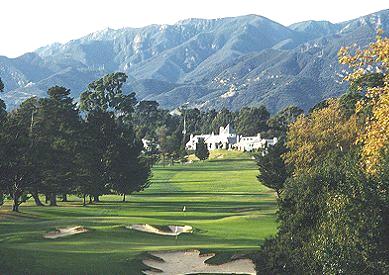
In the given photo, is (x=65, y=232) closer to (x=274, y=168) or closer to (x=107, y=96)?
(x=274, y=168)

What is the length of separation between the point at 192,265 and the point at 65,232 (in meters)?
14.1

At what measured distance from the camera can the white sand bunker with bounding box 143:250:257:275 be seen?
95.1ft

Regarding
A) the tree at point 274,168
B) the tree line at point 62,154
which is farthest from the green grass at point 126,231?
the tree at point 274,168

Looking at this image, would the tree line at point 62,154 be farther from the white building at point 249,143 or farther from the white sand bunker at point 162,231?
the white building at point 249,143

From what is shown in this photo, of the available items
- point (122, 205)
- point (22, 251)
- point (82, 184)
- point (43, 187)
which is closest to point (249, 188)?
point (122, 205)

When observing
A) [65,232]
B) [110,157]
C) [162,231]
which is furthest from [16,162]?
[110,157]

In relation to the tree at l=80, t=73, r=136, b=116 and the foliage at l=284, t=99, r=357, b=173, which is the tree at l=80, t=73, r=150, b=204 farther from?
the tree at l=80, t=73, r=136, b=116

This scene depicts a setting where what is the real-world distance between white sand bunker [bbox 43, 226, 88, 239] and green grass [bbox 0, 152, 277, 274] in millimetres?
614

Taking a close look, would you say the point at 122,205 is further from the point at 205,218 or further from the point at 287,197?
the point at 287,197

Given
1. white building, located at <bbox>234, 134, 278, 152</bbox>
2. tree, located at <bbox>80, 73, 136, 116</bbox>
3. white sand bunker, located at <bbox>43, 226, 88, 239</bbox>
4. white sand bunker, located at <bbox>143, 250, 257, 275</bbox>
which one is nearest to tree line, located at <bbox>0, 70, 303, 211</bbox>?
white sand bunker, located at <bbox>43, 226, 88, 239</bbox>

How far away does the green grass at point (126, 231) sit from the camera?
2769cm

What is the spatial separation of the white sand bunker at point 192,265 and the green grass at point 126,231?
939 mm

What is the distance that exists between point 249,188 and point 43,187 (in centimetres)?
4477

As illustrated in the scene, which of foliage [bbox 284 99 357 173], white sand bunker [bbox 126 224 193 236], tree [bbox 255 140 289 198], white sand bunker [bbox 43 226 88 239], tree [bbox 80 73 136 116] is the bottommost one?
white sand bunker [bbox 126 224 193 236]
